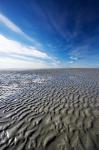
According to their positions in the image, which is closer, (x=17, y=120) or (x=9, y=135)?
(x=9, y=135)

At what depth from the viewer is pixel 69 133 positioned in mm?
5008

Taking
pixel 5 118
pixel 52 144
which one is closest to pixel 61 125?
pixel 52 144

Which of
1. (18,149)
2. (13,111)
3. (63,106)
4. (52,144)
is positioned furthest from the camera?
(63,106)

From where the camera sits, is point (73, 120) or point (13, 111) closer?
point (73, 120)

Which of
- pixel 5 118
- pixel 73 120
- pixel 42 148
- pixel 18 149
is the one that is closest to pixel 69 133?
pixel 73 120

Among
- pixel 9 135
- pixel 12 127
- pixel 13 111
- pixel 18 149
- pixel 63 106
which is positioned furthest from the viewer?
pixel 63 106

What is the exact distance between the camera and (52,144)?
14.4ft

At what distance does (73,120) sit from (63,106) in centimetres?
214

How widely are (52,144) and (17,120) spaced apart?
9.55 feet

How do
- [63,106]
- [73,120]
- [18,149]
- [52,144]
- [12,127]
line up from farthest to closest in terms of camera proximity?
[63,106], [73,120], [12,127], [52,144], [18,149]

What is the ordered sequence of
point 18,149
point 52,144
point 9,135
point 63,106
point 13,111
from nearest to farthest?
point 18,149 < point 52,144 < point 9,135 < point 13,111 < point 63,106

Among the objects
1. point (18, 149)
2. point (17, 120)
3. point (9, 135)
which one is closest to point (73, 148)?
point (18, 149)

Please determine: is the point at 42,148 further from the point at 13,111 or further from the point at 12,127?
the point at 13,111

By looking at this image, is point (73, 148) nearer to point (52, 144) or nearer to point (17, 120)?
point (52, 144)
